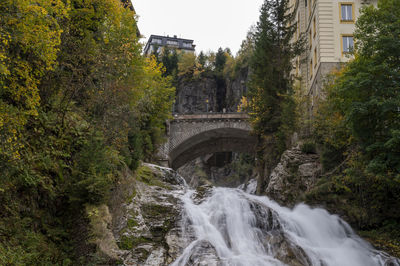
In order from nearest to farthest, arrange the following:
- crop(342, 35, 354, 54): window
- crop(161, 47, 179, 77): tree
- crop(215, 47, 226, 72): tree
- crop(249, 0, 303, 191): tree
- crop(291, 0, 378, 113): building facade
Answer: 1. crop(291, 0, 378, 113): building facade
2. crop(342, 35, 354, 54): window
3. crop(249, 0, 303, 191): tree
4. crop(161, 47, 179, 77): tree
5. crop(215, 47, 226, 72): tree

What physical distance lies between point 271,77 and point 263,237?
18092 millimetres

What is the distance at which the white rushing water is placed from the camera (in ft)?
42.3

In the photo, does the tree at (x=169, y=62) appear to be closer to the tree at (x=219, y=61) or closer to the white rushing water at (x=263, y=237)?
the tree at (x=219, y=61)

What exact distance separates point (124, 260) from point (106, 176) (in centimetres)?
299

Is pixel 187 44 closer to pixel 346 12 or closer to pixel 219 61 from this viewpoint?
pixel 219 61

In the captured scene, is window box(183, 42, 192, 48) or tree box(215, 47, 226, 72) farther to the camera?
window box(183, 42, 192, 48)

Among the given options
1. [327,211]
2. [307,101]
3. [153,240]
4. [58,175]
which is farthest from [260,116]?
[58,175]

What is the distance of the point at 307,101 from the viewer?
26328 mm

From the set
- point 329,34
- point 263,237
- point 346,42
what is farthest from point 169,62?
point 263,237

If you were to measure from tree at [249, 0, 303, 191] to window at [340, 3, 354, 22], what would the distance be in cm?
381

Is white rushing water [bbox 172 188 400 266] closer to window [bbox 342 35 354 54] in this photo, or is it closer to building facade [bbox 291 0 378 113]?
building facade [bbox 291 0 378 113]

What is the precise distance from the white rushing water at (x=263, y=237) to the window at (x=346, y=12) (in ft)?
58.0

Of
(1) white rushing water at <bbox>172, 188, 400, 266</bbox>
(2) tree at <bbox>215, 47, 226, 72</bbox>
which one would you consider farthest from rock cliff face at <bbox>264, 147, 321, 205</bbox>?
(2) tree at <bbox>215, 47, 226, 72</bbox>

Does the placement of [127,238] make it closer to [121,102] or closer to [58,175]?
[58,175]
